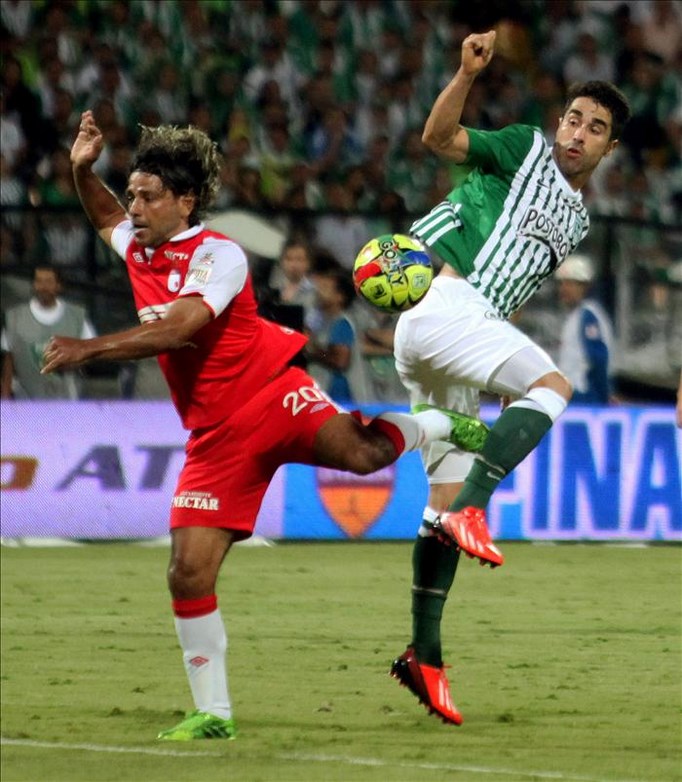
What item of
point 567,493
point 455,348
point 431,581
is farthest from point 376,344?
point 455,348

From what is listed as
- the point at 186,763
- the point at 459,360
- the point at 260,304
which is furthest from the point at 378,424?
the point at 260,304

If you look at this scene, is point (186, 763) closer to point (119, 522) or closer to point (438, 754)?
point (438, 754)

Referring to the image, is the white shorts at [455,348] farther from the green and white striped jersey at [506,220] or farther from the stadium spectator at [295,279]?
the stadium spectator at [295,279]

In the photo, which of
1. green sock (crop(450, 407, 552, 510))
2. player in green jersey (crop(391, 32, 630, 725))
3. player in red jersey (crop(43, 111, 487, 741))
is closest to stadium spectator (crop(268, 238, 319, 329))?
player in green jersey (crop(391, 32, 630, 725))

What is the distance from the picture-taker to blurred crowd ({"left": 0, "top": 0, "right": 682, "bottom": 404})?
632 inches

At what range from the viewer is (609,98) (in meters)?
7.48

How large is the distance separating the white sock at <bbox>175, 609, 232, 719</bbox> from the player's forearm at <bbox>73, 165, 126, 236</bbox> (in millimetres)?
1659

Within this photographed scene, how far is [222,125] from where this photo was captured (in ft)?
54.9

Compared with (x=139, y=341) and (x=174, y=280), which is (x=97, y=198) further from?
(x=139, y=341)

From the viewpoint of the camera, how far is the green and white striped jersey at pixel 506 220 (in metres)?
7.43

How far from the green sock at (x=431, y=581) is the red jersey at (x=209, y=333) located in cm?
117

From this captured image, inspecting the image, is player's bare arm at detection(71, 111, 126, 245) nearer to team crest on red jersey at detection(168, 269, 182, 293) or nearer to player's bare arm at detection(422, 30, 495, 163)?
team crest on red jersey at detection(168, 269, 182, 293)

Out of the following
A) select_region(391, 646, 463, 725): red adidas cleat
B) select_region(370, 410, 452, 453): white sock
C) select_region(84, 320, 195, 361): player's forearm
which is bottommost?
select_region(391, 646, 463, 725): red adidas cleat

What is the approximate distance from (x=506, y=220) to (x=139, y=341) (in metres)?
1.80
